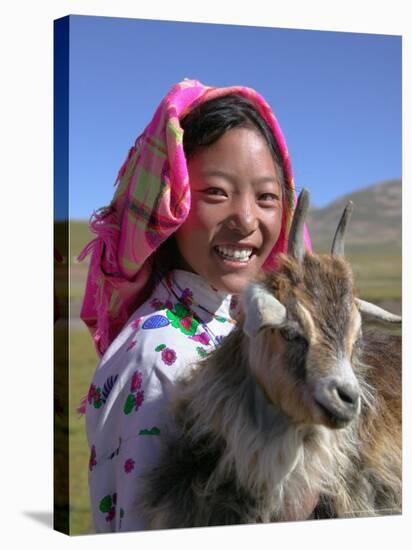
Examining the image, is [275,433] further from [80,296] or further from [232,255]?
[80,296]

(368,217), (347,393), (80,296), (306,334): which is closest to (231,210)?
(306,334)

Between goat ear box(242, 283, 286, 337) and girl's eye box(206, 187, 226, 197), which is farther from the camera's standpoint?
girl's eye box(206, 187, 226, 197)

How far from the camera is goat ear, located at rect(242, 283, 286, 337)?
3.96m

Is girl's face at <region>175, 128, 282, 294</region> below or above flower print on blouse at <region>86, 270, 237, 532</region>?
above

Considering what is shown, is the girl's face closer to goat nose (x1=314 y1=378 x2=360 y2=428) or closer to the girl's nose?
the girl's nose

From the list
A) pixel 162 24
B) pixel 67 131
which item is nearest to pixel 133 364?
pixel 67 131

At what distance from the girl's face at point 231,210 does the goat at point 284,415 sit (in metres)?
0.57

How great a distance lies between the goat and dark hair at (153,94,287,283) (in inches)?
28.3

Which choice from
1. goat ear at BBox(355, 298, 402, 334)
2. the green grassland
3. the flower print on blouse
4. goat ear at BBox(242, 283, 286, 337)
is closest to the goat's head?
goat ear at BBox(242, 283, 286, 337)

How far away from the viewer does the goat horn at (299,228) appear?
430cm

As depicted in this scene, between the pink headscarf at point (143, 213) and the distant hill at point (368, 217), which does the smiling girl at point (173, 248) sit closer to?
the pink headscarf at point (143, 213)

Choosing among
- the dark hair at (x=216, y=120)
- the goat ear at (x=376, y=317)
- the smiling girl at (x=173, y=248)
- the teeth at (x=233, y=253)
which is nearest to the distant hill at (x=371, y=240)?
the goat ear at (x=376, y=317)

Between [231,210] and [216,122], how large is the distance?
1.34ft

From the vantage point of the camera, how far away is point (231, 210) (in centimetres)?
486
